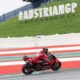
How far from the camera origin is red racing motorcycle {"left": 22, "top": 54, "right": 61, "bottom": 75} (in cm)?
1064

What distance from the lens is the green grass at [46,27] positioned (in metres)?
23.8

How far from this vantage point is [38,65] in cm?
1078

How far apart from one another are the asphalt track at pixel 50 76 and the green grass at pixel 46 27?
12.0 metres

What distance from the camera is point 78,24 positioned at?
24.5 metres

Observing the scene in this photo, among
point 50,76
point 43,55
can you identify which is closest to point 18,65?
point 43,55

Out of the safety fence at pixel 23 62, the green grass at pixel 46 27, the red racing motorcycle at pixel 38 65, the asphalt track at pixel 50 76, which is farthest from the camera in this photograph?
the green grass at pixel 46 27

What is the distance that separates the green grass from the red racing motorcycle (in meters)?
11.9

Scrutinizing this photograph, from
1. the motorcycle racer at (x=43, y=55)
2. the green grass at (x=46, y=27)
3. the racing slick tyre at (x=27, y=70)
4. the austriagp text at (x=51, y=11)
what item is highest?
the austriagp text at (x=51, y=11)

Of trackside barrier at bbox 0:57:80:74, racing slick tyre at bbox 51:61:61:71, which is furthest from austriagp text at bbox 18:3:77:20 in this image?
racing slick tyre at bbox 51:61:61:71

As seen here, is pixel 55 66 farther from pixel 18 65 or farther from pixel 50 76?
pixel 18 65

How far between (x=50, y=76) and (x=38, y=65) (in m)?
0.69

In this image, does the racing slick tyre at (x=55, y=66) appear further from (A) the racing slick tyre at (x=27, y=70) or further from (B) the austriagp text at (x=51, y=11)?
(B) the austriagp text at (x=51, y=11)

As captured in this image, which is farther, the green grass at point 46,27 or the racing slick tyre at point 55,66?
the green grass at point 46,27

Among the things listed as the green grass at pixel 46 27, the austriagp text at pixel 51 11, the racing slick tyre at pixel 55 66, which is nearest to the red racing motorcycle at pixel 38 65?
the racing slick tyre at pixel 55 66
